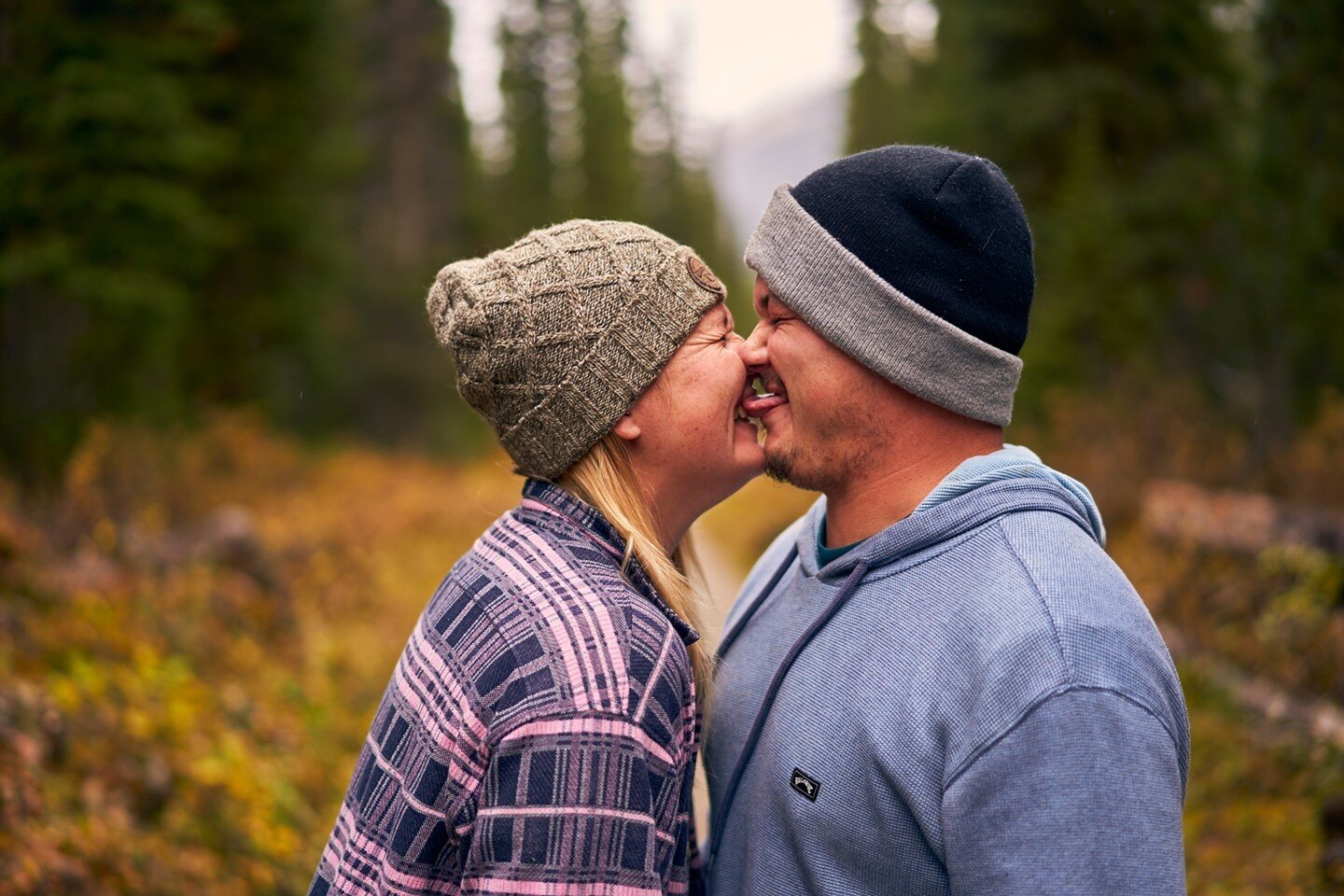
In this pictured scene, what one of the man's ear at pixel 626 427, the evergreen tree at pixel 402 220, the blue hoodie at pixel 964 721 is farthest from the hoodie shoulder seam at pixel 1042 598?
the evergreen tree at pixel 402 220

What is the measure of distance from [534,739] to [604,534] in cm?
56

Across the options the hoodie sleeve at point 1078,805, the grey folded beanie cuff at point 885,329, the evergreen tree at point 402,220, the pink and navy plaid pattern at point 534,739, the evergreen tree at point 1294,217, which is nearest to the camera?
the hoodie sleeve at point 1078,805

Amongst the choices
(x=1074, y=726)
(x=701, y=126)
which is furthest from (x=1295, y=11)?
(x=701, y=126)

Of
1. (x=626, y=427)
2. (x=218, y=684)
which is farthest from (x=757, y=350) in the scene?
(x=218, y=684)

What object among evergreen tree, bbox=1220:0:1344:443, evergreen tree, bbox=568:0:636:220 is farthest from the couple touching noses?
evergreen tree, bbox=568:0:636:220

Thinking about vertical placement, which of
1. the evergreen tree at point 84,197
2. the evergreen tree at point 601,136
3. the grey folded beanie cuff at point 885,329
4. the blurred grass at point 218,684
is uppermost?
the grey folded beanie cuff at point 885,329

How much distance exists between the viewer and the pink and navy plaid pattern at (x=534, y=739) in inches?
73.2

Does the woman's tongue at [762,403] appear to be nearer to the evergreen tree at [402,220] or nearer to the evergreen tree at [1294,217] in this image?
the evergreen tree at [1294,217]

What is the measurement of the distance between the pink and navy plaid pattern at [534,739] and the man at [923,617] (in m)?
0.26

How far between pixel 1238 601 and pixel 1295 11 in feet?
16.1

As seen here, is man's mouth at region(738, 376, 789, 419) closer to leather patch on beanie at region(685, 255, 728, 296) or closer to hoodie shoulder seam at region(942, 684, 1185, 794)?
leather patch on beanie at region(685, 255, 728, 296)

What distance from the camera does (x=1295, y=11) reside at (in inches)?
334

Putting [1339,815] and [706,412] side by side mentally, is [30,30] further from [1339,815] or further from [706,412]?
[1339,815]

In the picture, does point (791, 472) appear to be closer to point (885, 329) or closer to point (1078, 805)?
point (885, 329)
